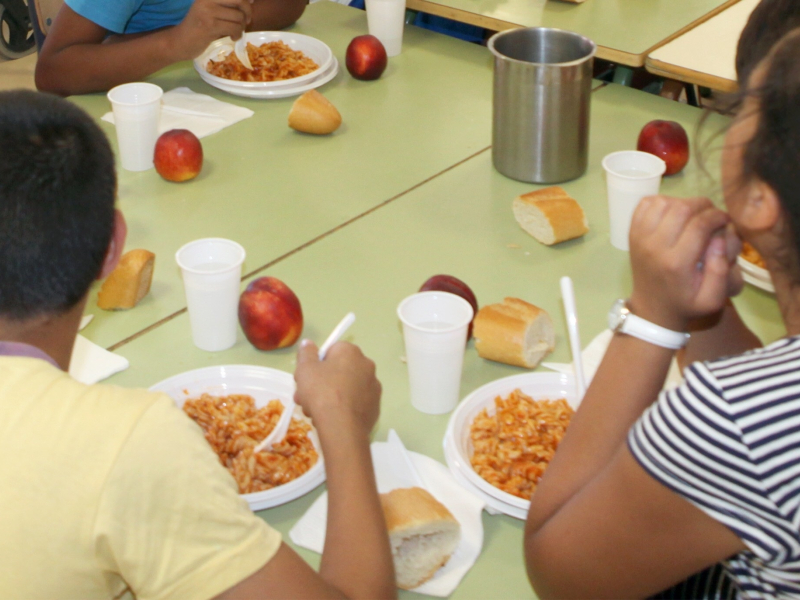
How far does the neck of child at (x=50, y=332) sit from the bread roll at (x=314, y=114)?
0.98 meters

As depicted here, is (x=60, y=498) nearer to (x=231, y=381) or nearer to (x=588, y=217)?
(x=231, y=381)

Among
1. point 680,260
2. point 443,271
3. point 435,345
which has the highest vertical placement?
point 680,260

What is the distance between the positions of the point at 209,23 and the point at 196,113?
21cm

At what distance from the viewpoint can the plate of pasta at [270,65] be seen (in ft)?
6.21

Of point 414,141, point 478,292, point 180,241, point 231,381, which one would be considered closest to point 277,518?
point 231,381

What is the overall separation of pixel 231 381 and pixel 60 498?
47 centimetres

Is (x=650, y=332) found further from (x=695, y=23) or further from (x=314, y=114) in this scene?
(x=695, y=23)

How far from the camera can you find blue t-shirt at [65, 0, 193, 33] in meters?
1.92

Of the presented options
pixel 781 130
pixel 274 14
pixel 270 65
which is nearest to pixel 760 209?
pixel 781 130

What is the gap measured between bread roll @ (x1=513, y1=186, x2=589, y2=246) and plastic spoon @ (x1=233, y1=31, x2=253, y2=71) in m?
0.83

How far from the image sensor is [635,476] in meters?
0.73

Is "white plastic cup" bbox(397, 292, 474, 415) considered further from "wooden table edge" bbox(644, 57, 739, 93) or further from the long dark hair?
"wooden table edge" bbox(644, 57, 739, 93)

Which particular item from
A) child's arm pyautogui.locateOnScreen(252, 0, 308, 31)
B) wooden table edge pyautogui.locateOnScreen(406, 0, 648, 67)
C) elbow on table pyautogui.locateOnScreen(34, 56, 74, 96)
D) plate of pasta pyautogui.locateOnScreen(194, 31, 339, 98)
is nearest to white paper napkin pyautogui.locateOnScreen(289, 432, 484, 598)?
plate of pasta pyautogui.locateOnScreen(194, 31, 339, 98)

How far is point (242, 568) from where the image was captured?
0.69 metres
